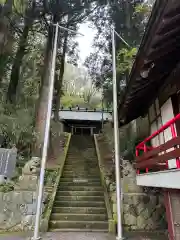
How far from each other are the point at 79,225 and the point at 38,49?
11.7 meters

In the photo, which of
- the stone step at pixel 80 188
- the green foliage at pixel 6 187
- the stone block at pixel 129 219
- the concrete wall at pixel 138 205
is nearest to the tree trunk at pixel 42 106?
the stone step at pixel 80 188

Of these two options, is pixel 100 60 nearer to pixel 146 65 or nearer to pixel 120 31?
pixel 120 31

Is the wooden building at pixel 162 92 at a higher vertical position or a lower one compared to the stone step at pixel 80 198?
higher

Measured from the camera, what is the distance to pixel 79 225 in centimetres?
658

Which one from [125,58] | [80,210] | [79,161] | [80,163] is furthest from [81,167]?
[125,58]

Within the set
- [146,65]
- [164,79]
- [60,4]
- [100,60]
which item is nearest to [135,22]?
[100,60]

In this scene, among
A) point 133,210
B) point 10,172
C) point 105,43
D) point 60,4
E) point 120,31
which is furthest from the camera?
point 105,43

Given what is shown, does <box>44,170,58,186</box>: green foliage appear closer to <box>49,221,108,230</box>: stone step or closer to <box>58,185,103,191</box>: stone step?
<box>58,185,103,191</box>: stone step

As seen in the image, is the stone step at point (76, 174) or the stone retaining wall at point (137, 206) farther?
the stone step at point (76, 174)

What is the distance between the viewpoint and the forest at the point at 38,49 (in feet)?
33.8

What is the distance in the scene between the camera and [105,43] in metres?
15.3

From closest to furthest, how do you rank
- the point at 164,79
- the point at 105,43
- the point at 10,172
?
the point at 164,79 < the point at 10,172 < the point at 105,43

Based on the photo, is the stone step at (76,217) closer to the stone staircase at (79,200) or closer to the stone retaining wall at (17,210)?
the stone staircase at (79,200)

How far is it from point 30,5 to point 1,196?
10.7 metres
